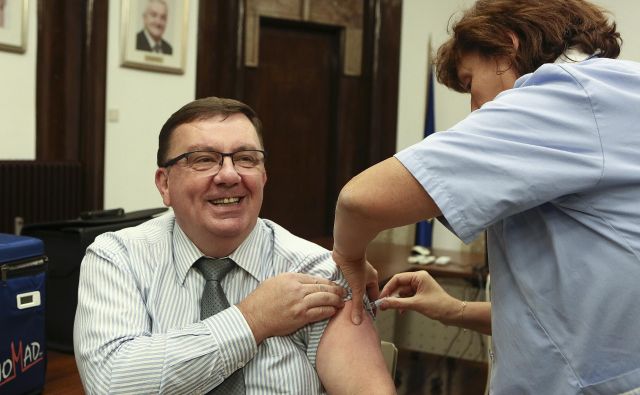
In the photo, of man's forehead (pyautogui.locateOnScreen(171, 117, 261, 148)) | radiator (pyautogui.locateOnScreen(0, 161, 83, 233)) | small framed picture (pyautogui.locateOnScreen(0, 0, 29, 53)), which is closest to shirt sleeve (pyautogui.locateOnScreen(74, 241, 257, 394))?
man's forehead (pyautogui.locateOnScreen(171, 117, 261, 148))

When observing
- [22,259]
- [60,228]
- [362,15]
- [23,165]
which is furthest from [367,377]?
[362,15]

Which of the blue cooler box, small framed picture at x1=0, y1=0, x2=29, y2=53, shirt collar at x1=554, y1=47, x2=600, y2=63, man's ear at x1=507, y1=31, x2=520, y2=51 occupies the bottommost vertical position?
the blue cooler box

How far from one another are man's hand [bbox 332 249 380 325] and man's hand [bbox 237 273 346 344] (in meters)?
0.06

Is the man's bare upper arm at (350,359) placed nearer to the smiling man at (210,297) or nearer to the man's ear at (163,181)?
the smiling man at (210,297)

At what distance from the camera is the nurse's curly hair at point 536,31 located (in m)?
1.21

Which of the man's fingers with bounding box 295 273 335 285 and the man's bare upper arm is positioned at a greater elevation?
the man's fingers with bounding box 295 273 335 285

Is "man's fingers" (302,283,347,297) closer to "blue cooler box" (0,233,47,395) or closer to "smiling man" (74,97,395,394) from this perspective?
"smiling man" (74,97,395,394)

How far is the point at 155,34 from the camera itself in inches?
186

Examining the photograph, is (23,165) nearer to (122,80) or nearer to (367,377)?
(122,80)

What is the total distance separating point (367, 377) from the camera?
1.47 m

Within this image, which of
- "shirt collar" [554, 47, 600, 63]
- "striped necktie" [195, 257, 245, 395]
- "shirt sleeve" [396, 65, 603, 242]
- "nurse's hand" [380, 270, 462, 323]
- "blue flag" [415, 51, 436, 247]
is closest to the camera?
"shirt sleeve" [396, 65, 603, 242]

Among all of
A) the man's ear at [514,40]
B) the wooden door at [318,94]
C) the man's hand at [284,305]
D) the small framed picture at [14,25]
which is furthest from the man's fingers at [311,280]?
the wooden door at [318,94]

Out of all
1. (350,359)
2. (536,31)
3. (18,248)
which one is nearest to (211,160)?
(350,359)

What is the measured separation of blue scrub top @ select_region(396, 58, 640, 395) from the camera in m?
1.02
